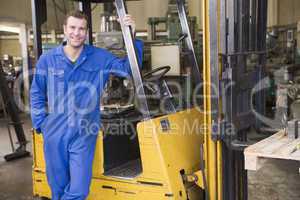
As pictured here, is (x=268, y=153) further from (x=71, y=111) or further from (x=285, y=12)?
(x=285, y=12)

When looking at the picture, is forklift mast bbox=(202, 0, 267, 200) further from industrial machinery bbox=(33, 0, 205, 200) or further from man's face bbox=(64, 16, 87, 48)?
man's face bbox=(64, 16, 87, 48)

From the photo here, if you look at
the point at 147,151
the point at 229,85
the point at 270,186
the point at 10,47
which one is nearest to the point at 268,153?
the point at 229,85

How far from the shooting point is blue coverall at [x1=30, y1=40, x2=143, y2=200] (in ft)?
10.6

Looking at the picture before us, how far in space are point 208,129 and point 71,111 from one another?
109 centimetres

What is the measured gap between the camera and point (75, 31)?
10.4ft

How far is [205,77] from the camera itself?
119 inches

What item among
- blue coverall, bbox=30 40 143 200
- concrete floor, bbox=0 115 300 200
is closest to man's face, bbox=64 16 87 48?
blue coverall, bbox=30 40 143 200

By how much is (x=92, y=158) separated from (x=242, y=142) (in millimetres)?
1209

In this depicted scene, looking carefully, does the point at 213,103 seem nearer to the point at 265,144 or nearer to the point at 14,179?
the point at 265,144

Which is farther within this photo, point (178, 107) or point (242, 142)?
point (178, 107)

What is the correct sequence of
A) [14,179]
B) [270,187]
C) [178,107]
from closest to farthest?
[178,107] → [270,187] → [14,179]

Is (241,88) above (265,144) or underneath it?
above

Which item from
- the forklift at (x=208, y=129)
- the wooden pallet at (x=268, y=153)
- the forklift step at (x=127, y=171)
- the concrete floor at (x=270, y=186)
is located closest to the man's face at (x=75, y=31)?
the forklift at (x=208, y=129)

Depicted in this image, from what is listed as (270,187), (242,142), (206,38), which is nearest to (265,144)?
(242,142)
